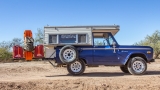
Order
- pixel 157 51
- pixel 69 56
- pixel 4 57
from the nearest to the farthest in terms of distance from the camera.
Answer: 1. pixel 69 56
2. pixel 4 57
3. pixel 157 51

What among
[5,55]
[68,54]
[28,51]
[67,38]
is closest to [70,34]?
[67,38]

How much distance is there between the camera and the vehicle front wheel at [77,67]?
10805mm

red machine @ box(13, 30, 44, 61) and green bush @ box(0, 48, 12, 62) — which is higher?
red machine @ box(13, 30, 44, 61)

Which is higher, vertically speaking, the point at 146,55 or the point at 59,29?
the point at 59,29

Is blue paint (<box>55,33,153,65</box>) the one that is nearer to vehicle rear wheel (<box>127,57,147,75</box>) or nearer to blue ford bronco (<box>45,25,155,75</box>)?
blue ford bronco (<box>45,25,155,75</box>)

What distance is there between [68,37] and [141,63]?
373 centimetres

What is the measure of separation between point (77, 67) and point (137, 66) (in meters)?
2.89

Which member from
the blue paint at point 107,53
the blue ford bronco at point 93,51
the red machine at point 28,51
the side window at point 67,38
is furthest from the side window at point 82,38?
the red machine at point 28,51

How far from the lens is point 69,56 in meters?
10.5

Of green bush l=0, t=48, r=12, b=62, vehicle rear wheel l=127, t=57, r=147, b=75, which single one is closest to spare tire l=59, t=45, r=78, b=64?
vehicle rear wheel l=127, t=57, r=147, b=75

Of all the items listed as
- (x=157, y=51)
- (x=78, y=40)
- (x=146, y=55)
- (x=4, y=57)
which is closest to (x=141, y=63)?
(x=146, y=55)

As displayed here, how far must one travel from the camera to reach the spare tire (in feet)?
34.1

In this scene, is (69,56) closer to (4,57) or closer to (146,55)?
(146,55)

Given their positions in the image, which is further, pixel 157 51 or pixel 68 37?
pixel 157 51
